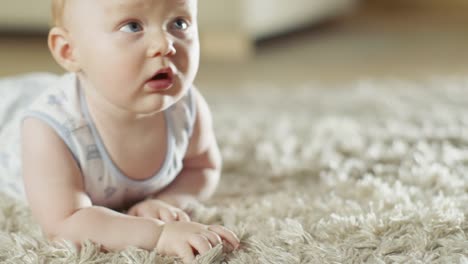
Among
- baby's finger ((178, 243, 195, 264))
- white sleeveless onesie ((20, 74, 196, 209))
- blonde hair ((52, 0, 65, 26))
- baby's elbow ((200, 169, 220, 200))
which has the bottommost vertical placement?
baby's finger ((178, 243, 195, 264))

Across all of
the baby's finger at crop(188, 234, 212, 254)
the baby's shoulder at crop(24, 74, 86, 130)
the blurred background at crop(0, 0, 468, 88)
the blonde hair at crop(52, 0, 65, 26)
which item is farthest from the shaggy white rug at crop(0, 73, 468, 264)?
the blurred background at crop(0, 0, 468, 88)

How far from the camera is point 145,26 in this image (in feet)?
2.57

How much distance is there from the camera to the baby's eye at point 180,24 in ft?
2.64

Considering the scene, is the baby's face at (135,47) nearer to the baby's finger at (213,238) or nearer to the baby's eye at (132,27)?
the baby's eye at (132,27)

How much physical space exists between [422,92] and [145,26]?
103 centimetres

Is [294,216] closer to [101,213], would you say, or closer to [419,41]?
[101,213]

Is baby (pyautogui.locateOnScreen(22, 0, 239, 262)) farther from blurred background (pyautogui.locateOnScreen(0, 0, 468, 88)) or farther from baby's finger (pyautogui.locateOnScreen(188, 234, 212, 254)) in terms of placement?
blurred background (pyautogui.locateOnScreen(0, 0, 468, 88))

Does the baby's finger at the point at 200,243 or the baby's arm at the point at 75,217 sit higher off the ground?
the baby's arm at the point at 75,217

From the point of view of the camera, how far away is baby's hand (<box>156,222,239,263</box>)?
0.76 m

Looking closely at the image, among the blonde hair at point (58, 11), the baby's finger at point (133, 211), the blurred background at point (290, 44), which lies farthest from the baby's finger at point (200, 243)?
the blurred background at point (290, 44)

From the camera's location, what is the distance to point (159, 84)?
2.58 ft

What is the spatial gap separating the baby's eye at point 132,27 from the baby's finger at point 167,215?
201mm

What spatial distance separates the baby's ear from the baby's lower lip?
0.10 metres

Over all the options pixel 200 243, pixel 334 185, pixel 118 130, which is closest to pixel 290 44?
pixel 334 185
